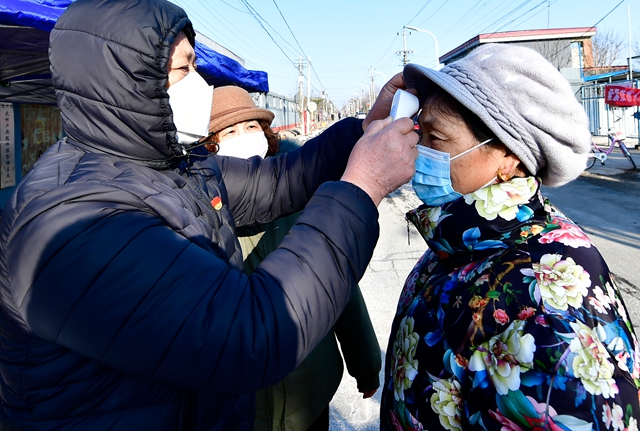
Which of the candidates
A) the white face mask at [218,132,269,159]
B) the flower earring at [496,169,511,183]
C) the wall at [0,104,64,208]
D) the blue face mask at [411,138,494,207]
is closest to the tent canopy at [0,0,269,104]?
the wall at [0,104,64,208]

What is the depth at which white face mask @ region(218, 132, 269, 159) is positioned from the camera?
9.12 ft

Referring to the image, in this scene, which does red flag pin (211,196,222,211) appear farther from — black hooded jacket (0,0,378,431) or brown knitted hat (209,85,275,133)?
brown knitted hat (209,85,275,133)

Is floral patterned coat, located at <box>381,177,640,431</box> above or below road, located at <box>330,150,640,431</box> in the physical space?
above

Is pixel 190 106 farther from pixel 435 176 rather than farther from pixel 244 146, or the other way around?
pixel 244 146

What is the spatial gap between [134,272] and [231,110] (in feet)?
6.81

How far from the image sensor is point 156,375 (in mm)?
917

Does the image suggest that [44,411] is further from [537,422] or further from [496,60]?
[496,60]

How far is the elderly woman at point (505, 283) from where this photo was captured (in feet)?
3.17

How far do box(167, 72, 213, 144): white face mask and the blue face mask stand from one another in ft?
2.63

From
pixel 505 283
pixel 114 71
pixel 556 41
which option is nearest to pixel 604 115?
pixel 556 41

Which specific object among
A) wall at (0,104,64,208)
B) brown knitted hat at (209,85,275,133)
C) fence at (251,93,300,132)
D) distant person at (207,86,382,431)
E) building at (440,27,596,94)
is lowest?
distant person at (207,86,382,431)

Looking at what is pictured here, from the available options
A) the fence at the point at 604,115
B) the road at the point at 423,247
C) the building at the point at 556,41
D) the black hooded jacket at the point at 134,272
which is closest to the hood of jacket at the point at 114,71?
the black hooded jacket at the point at 134,272

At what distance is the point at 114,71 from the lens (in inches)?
43.1

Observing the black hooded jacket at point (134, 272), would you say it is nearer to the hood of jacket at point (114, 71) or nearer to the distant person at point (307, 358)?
the hood of jacket at point (114, 71)
